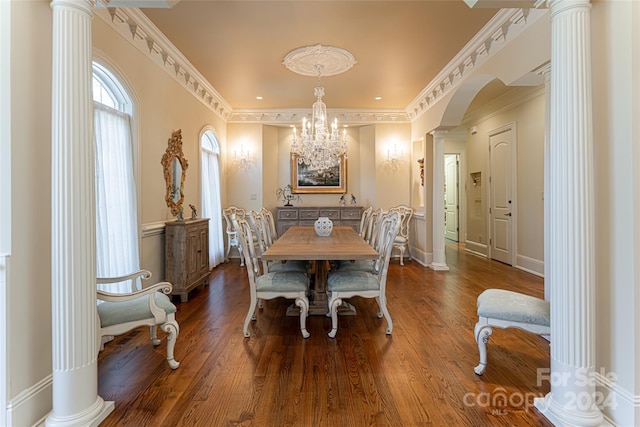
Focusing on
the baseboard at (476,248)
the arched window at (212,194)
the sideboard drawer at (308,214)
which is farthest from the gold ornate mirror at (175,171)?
the baseboard at (476,248)

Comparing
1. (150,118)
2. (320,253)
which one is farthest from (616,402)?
(150,118)

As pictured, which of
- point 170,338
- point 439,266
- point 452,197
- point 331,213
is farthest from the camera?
point 452,197

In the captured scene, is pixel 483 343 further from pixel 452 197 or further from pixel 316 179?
pixel 452 197

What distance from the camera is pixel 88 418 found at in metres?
1.67

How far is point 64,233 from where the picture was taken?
1.65m

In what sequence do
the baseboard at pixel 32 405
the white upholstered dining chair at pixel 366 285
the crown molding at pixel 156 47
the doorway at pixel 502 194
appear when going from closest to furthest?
the baseboard at pixel 32 405
the white upholstered dining chair at pixel 366 285
the crown molding at pixel 156 47
the doorway at pixel 502 194

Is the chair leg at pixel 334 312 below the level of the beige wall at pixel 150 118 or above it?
below

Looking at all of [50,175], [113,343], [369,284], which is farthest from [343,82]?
[113,343]

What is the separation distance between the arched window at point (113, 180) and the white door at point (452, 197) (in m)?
7.76

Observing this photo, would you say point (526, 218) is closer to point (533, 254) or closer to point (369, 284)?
point (533, 254)

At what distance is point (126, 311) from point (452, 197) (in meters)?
8.72

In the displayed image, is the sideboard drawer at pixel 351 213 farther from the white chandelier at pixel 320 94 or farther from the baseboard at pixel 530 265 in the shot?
the baseboard at pixel 530 265

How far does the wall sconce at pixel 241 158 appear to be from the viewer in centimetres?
641

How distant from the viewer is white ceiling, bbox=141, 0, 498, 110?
2.94 meters
